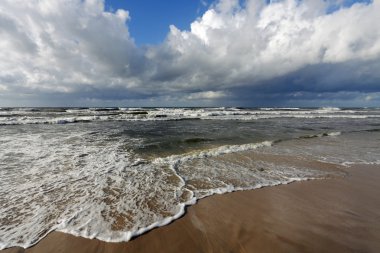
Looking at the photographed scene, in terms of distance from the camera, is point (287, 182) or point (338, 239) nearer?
point (338, 239)

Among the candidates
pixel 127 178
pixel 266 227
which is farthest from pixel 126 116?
pixel 266 227

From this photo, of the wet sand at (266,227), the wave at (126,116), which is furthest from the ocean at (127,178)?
the wave at (126,116)

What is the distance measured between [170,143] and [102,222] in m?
7.75

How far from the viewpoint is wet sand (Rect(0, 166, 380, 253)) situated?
3.26m

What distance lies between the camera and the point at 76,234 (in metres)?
3.58

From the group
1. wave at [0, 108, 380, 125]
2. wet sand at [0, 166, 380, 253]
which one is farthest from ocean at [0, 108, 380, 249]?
wave at [0, 108, 380, 125]

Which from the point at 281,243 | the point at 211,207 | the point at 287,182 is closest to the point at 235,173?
the point at 287,182

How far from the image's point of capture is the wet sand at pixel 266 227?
3.26m

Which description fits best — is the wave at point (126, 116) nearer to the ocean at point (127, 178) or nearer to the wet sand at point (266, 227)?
the ocean at point (127, 178)

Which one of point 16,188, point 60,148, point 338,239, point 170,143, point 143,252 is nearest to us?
point 143,252

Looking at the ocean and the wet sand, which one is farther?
the ocean

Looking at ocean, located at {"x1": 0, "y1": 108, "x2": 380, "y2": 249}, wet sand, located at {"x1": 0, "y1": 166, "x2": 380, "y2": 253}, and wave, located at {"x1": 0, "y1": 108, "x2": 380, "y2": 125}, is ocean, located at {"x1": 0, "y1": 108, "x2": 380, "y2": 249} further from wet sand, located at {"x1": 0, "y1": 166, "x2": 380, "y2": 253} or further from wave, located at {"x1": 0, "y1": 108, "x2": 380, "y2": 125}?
wave, located at {"x1": 0, "y1": 108, "x2": 380, "y2": 125}

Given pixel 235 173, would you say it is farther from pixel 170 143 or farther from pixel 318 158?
pixel 170 143

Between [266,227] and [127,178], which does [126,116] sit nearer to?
[127,178]
